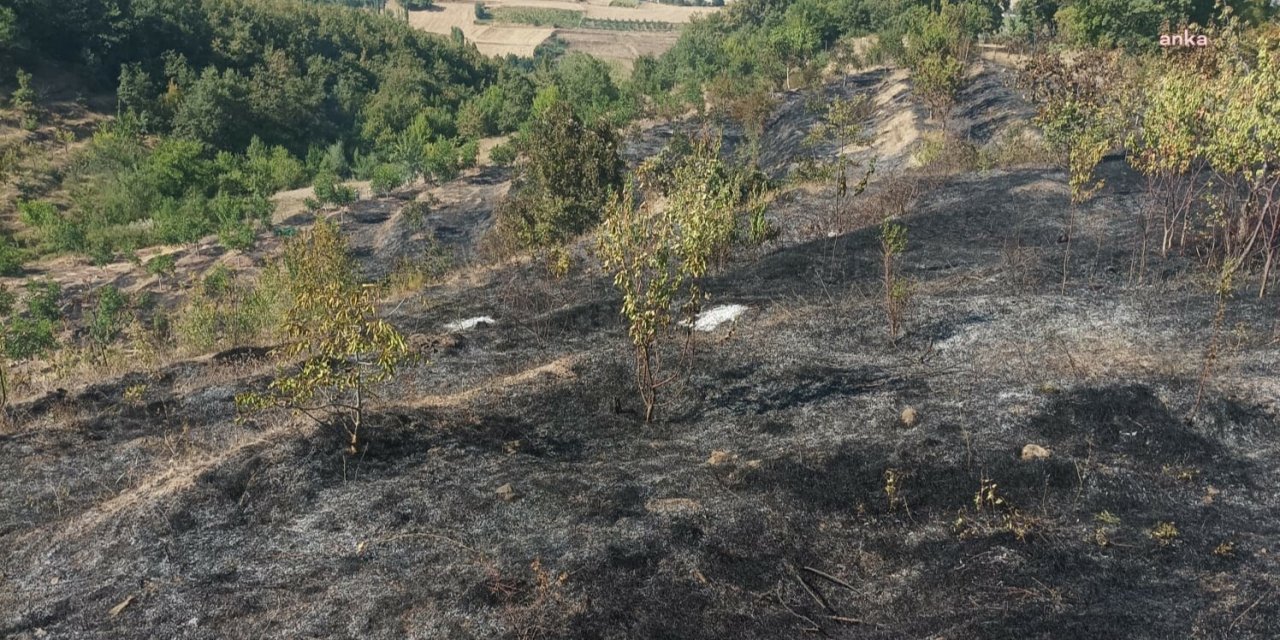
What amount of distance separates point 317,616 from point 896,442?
260 inches

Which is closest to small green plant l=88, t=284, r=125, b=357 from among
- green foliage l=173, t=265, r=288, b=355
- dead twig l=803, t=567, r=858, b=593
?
green foliage l=173, t=265, r=288, b=355

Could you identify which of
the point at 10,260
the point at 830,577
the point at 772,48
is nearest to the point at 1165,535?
the point at 830,577

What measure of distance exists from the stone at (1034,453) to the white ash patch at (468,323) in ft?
35.1

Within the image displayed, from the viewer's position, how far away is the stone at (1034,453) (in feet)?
30.0

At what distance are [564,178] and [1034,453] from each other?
15.8 metres

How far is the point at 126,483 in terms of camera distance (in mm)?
10391

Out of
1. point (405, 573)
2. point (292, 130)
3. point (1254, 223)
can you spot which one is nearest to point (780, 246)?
point (1254, 223)

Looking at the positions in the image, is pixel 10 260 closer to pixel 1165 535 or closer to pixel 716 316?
pixel 716 316

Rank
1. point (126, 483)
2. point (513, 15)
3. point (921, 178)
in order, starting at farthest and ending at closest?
1. point (513, 15)
2. point (921, 178)
3. point (126, 483)

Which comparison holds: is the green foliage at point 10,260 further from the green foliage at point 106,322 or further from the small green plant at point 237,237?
the green foliage at point 106,322

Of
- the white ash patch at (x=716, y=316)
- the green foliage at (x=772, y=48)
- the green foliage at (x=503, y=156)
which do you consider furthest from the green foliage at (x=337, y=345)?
the green foliage at (x=772, y=48)

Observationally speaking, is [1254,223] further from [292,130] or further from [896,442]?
[292,130]

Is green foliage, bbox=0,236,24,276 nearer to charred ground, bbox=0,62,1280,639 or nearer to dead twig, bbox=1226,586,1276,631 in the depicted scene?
charred ground, bbox=0,62,1280,639

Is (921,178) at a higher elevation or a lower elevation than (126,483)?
higher
